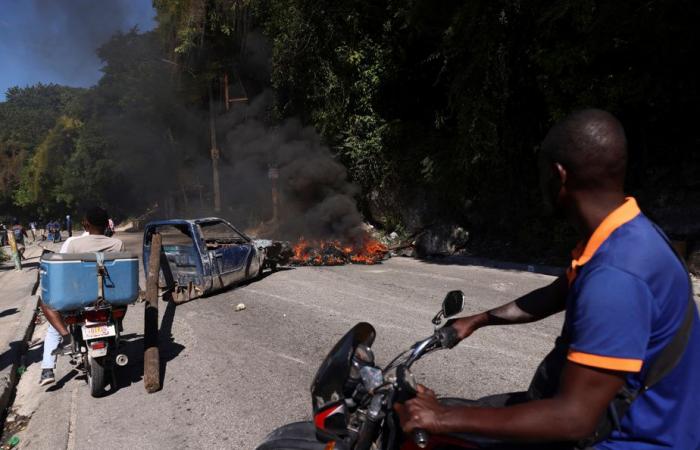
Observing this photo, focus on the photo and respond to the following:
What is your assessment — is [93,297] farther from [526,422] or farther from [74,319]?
[526,422]

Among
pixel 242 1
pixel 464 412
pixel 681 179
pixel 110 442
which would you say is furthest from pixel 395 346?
pixel 242 1

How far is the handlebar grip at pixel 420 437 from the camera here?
1396mm

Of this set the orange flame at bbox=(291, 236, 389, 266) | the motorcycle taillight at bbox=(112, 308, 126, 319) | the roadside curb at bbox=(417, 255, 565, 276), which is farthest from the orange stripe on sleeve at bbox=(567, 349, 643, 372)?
the orange flame at bbox=(291, 236, 389, 266)

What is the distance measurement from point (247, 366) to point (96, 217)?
222 cm

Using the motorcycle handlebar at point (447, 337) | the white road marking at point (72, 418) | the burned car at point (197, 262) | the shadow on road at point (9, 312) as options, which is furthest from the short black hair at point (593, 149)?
the shadow on road at point (9, 312)

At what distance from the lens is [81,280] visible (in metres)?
4.24

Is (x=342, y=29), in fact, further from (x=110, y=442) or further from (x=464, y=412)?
(x=464, y=412)

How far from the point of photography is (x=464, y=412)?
1.42 m

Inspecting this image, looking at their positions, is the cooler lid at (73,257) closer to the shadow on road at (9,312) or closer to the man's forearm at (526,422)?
the man's forearm at (526,422)

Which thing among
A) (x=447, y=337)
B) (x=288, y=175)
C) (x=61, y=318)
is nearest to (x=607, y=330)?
(x=447, y=337)

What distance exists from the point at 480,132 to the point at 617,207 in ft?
35.7

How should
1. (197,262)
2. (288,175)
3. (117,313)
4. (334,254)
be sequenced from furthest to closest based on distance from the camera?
1. (288,175)
2. (334,254)
3. (197,262)
4. (117,313)

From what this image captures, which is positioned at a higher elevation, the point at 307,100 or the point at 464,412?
the point at 307,100

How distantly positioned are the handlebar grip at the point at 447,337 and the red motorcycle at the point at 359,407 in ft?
0.38
